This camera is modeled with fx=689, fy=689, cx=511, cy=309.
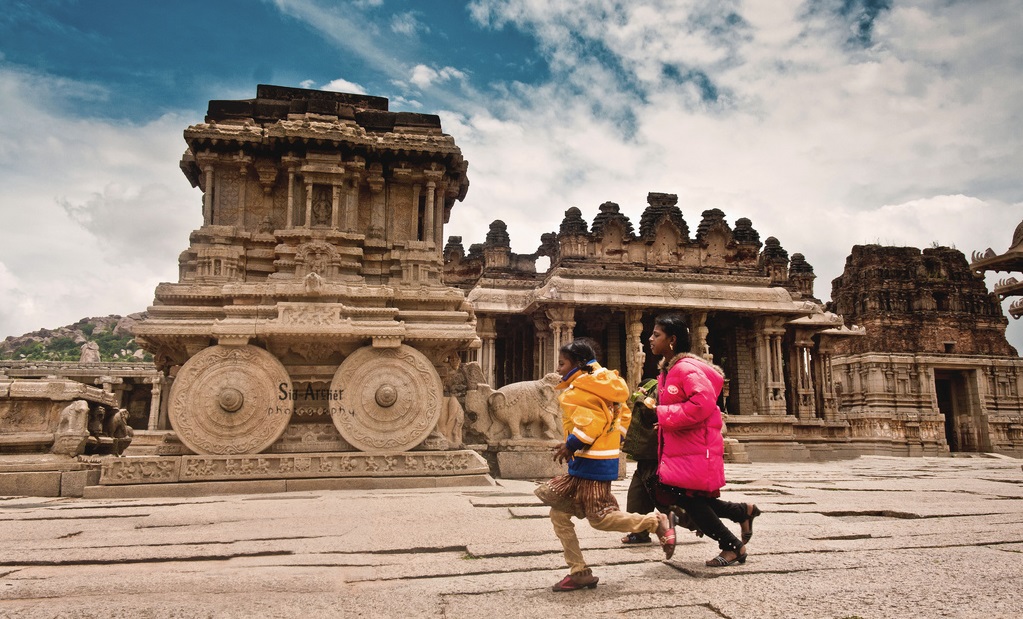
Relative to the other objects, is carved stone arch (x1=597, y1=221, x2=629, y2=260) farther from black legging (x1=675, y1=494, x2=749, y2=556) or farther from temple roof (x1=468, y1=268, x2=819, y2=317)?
black legging (x1=675, y1=494, x2=749, y2=556)

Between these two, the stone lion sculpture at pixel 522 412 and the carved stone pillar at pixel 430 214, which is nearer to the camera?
the stone lion sculpture at pixel 522 412

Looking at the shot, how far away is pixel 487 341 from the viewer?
25297mm

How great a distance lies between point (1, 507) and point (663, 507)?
6.53 metres

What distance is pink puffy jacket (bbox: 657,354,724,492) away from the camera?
3.80 metres

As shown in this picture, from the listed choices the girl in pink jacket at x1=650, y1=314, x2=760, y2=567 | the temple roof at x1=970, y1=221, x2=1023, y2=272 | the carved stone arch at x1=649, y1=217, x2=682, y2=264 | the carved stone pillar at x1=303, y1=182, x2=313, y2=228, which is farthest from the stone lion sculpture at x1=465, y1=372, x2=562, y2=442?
the carved stone arch at x1=649, y1=217, x2=682, y2=264

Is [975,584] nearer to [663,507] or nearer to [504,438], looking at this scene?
[663,507]

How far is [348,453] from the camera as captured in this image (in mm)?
8109

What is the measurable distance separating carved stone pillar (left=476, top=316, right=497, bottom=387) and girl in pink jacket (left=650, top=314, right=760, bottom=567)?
2095 centimetres

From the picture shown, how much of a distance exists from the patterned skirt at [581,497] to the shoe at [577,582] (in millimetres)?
344

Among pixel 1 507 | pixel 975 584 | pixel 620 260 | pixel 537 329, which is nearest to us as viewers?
pixel 975 584

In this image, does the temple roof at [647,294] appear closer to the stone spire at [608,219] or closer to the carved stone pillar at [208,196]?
the stone spire at [608,219]

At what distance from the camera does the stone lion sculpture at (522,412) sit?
920 cm

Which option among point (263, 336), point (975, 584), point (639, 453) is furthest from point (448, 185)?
point (975, 584)

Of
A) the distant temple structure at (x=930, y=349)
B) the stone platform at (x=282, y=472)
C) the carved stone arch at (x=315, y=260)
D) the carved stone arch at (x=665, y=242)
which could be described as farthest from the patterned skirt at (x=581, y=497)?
the distant temple structure at (x=930, y=349)
